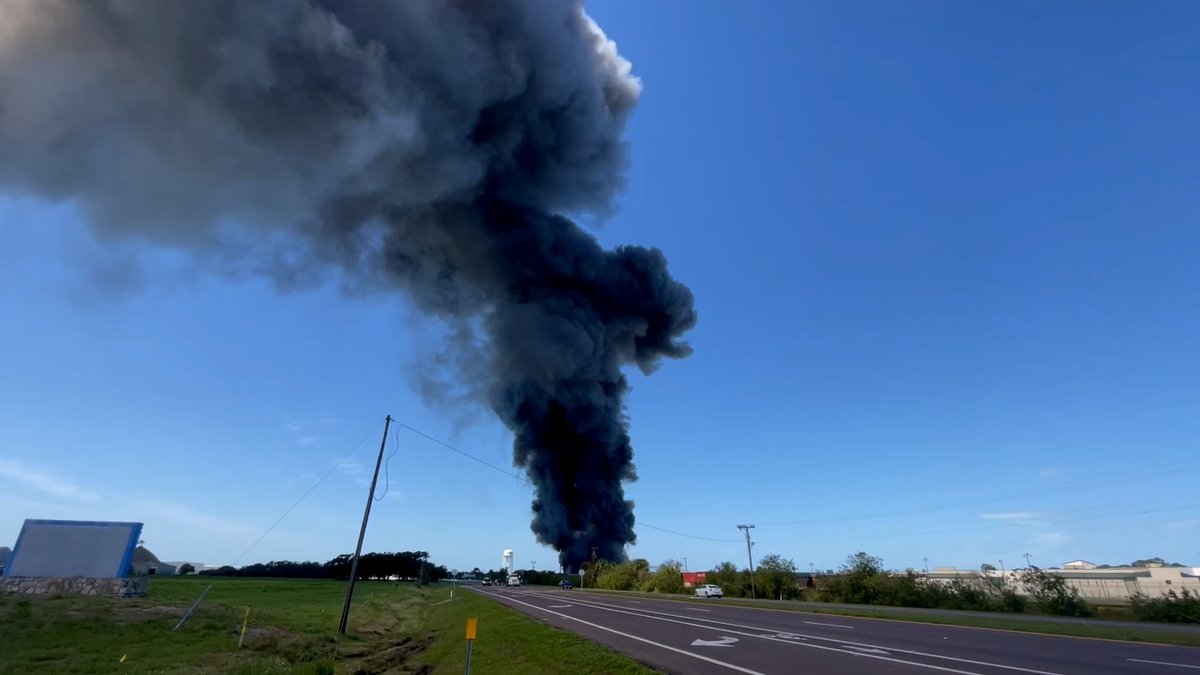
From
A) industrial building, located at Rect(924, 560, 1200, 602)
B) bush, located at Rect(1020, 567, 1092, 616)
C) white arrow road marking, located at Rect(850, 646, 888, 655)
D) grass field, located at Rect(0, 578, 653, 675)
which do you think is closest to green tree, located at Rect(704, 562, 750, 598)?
industrial building, located at Rect(924, 560, 1200, 602)

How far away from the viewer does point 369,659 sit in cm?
1728

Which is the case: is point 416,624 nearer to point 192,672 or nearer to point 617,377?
point 192,672

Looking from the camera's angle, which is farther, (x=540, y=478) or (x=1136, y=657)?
(x=540, y=478)

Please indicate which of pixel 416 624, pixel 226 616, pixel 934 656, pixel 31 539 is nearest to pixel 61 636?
pixel 226 616

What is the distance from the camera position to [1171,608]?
80.3 ft

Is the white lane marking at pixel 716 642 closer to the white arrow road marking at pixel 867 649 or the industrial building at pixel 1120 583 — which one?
the white arrow road marking at pixel 867 649

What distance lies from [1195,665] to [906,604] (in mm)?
26618

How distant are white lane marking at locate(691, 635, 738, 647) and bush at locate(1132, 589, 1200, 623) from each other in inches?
872

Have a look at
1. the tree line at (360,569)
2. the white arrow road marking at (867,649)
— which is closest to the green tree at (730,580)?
the white arrow road marking at (867,649)

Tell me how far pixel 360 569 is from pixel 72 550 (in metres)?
131

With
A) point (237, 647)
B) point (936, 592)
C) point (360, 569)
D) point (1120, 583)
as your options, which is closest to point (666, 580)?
point (936, 592)

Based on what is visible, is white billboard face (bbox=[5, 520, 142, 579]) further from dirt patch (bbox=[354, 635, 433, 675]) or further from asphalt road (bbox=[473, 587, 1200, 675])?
asphalt road (bbox=[473, 587, 1200, 675])

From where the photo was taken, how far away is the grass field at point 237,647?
13.0 metres

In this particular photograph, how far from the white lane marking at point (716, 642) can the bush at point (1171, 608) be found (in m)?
22.1
